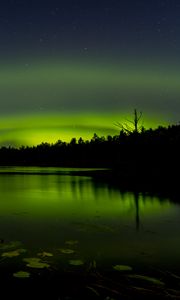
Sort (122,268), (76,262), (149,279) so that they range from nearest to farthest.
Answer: (149,279), (122,268), (76,262)

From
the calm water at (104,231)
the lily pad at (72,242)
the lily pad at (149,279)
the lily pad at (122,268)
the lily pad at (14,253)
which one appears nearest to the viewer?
the lily pad at (149,279)

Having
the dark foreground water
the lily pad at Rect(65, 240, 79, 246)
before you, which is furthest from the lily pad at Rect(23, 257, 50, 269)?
the lily pad at Rect(65, 240, 79, 246)

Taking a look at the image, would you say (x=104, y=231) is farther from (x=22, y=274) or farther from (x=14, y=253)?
(x=22, y=274)

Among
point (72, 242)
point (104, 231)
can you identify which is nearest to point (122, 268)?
point (72, 242)

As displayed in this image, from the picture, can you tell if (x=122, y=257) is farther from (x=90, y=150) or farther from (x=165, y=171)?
(x=90, y=150)

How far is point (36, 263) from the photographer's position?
802 centimetres

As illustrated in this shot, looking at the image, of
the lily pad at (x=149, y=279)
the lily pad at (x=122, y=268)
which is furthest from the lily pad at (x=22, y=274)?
the lily pad at (x=149, y=279)

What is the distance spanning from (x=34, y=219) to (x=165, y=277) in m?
8.55

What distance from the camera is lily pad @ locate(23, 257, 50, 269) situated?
25.6 ft

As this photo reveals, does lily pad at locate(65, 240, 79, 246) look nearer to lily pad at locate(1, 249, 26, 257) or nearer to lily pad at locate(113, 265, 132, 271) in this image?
lily pad at locate(1, 249, 26, 257)

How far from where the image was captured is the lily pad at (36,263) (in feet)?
25.6

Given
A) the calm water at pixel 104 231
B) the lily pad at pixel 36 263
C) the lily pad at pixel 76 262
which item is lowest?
the calm water at pixel 104 231

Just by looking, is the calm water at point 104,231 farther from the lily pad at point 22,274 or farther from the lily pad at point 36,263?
the lily pad at point 22,274

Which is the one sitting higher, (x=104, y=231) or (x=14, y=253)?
(x=14, y=253)
